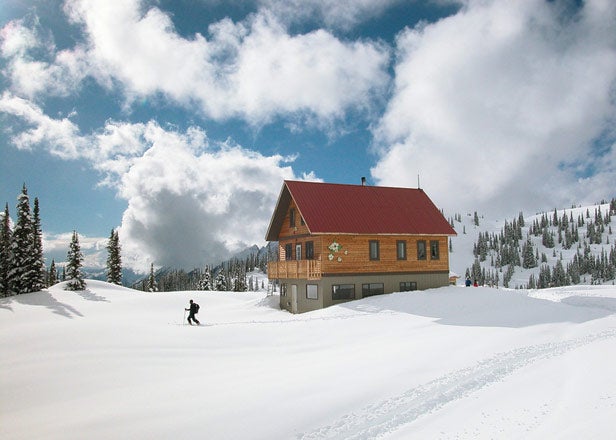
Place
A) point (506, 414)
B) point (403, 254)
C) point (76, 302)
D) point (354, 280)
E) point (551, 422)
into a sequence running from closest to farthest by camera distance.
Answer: point (551, 422) → point (506, 414) → point (354, 280) → point (403, 254) → point (76, 302)

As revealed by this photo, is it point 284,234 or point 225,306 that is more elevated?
point 284,234

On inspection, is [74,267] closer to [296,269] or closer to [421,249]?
[296,269]

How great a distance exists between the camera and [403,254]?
111 ft

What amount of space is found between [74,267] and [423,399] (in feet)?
165

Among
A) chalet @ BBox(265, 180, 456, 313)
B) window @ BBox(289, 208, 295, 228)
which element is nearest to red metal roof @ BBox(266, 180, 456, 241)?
chalet @ BBox(265, 180, 456, 313)

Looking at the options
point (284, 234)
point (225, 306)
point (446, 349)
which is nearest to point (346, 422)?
point (446, 349)

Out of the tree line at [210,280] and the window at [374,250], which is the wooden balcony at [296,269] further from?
the tree line at [210,280]

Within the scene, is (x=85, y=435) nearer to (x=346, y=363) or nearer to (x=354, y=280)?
(x=346, y=363)

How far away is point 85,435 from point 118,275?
6279cm

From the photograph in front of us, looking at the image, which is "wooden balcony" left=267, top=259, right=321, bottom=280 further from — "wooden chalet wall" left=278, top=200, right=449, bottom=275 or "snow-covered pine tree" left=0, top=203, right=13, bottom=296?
"snow-covered pine tree" left=0, top=203, right=13, bottom=296

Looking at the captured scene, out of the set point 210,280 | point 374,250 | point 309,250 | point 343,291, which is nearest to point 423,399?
point 343,291

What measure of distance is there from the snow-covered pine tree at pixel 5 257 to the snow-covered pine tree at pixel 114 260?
2021 centimetres

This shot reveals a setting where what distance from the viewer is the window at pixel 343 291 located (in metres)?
31.0

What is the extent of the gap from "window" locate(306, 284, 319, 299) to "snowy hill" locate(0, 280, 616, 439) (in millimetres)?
7122
